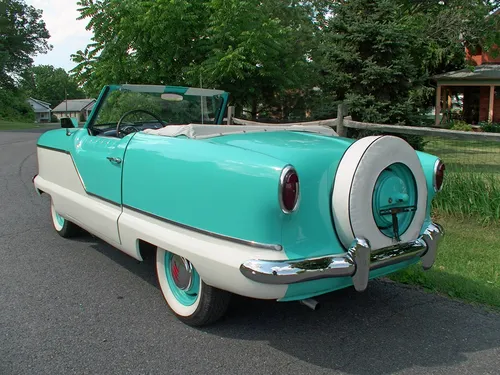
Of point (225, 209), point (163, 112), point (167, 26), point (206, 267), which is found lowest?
point (206, 267)

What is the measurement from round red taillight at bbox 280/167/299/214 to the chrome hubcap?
0.96m

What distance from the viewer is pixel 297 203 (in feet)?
8.75

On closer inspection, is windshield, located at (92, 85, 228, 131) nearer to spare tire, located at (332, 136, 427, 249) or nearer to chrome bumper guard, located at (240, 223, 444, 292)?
spare tire, located at (332, 136, 427, 249)

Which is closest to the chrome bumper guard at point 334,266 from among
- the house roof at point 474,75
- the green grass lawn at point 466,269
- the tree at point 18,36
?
the green grass lawn at point 466,269

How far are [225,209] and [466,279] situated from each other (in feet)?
8.28

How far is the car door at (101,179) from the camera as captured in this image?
3.67 meters

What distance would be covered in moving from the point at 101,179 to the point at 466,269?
10.9 ft

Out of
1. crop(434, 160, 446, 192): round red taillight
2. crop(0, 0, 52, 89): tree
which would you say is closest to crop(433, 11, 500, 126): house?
crop(434, 160, 446, 192): round red taillight

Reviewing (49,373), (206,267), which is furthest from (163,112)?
(49,373)

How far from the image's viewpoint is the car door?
3.67m

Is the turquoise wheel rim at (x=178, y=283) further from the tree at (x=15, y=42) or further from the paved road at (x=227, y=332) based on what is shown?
the tree at (x=15, y=42)

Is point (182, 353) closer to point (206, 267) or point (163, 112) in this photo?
point (206, 267)

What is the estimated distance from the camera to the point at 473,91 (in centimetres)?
2577

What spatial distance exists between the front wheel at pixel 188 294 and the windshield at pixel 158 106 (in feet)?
5.63
